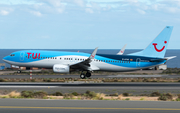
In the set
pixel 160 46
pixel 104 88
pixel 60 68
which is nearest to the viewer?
pixel 104 88

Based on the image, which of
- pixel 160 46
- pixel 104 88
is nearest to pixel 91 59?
pixel 160 46

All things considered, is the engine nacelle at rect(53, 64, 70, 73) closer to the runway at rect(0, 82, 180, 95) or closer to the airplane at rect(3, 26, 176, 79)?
the airplane at rect(3, 26, 176, 79)

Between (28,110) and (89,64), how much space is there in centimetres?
2389

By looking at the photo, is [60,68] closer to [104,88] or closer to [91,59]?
[91,59]

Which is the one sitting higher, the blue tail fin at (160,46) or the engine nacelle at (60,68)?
the blue tail fin at (160,46)

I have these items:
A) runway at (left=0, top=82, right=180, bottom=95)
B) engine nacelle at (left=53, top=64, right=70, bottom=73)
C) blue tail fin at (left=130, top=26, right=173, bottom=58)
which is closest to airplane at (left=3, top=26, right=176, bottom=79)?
blue tail fin at (left=130, top=26, right=173, bottom=58)

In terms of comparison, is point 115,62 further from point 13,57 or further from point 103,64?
point 13,57

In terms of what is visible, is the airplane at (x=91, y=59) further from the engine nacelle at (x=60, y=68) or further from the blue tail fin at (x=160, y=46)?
the engine nacelle at (x=60, y=68)

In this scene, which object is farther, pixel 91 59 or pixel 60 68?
pixel 91 59

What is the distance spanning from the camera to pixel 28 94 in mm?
20641

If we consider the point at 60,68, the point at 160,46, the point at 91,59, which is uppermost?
the point at 160,46

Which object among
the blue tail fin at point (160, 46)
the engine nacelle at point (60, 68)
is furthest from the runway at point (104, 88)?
the blue tail fin at point (160, 46)

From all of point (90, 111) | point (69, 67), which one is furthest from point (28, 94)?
point (69, 67)

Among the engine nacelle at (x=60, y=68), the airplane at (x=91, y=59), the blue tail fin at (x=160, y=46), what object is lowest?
the engine nacelle at (x=60, y=68)
